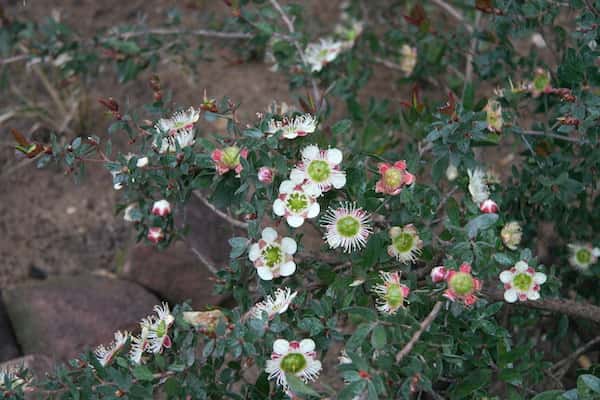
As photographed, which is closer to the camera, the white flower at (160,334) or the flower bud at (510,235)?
the white flower at (160,334)

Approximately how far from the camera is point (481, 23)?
262 cm

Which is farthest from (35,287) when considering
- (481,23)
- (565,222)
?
(481,23)

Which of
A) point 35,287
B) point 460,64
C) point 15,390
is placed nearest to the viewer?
point 15,390

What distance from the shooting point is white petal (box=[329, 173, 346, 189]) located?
1.42 meters

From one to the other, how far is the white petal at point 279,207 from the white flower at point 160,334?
290 mm

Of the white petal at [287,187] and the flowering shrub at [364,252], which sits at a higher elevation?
the white petal at [287,187]

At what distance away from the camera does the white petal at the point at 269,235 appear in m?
1.42

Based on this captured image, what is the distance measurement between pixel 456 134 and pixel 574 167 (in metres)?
0.49

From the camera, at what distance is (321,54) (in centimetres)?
224

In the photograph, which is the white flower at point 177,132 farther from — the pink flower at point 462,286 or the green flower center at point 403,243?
the pink flower at point 462,286

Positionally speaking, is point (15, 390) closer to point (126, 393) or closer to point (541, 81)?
point (126, 393)

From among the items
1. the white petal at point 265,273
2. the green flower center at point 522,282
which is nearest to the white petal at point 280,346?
the white petal at point 265,273

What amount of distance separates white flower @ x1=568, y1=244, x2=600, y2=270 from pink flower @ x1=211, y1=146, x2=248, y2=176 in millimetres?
972

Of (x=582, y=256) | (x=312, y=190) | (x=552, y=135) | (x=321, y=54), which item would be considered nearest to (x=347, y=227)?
(x=312, y=190)
